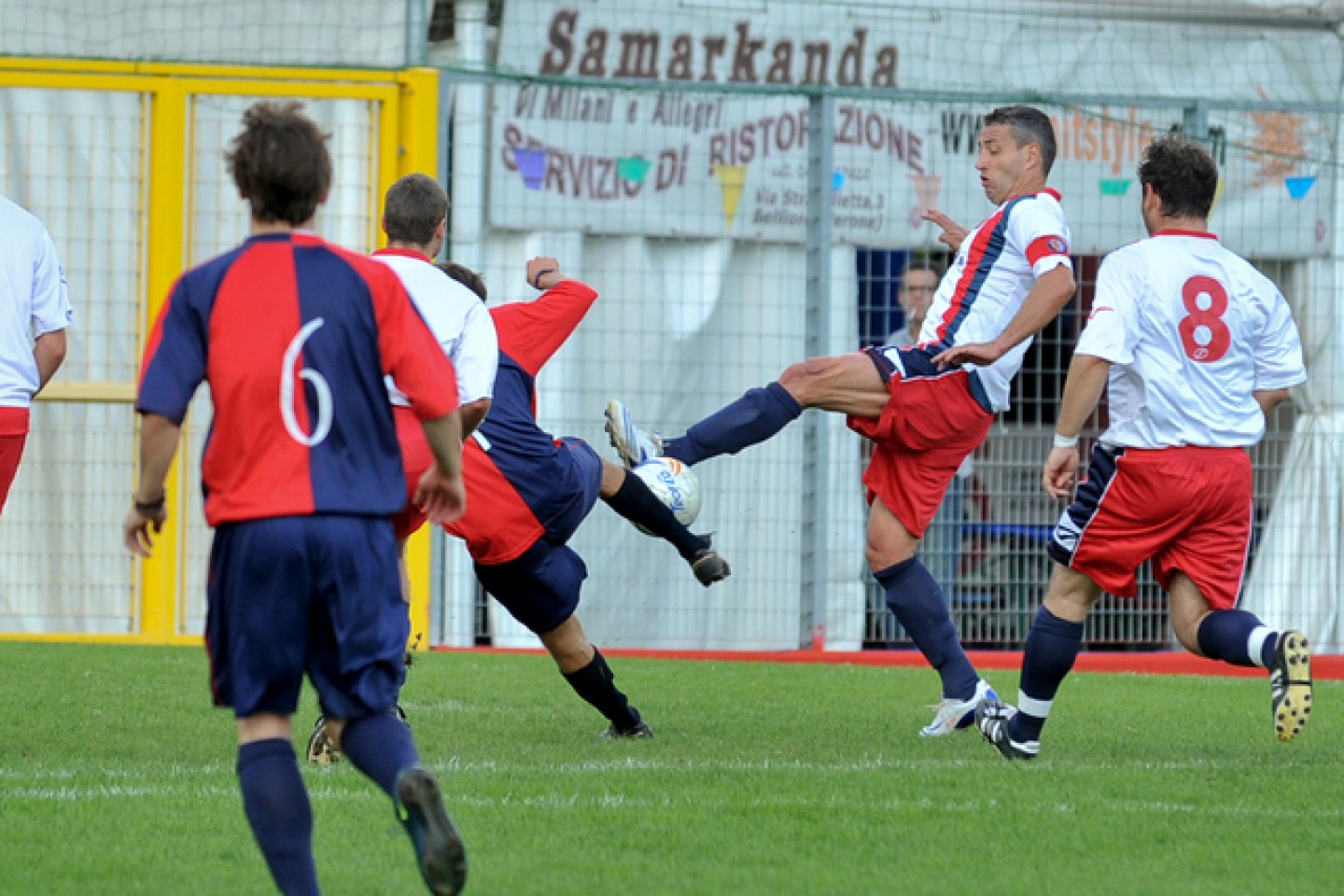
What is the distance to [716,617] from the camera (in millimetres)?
11375

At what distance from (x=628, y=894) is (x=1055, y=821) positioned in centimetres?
144

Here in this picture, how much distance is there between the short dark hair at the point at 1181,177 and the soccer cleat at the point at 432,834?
349cm

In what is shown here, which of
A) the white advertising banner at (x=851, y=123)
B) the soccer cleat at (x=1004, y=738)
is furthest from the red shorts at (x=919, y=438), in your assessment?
the white advertising banner at (x=851, y=123)

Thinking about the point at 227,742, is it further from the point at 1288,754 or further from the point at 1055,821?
the point at 1288,754

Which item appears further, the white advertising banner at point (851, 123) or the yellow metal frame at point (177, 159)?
the white advertising banner at point (851, 123)

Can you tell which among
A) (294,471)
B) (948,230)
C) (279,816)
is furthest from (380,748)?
(948,230)

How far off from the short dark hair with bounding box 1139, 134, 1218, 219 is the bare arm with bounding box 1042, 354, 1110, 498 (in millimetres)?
611

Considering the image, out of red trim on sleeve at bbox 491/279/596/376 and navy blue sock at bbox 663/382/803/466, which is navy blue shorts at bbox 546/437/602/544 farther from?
navy blue sock at bbox 663/382/803/466

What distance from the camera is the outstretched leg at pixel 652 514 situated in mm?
7266

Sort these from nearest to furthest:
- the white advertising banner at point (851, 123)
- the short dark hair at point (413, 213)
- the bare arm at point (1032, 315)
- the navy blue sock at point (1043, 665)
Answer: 1. the short dark hair at point (413, 213)
2. the navy blue sock at point (1043, 665)
3. the bare arm at point (1032, 315)
4. the white advertising banner at point (851, 123)

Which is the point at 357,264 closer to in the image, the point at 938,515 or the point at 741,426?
the point at 741,426

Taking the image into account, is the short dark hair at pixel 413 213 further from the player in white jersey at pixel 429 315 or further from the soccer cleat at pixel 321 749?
the soccer cleat at pixel 321 749

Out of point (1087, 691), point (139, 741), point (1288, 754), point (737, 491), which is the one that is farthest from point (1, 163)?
point (1288, 754)

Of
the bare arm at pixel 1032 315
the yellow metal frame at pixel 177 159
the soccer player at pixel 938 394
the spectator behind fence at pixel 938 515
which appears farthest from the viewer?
the spectator behind fence at pixel 938 515
